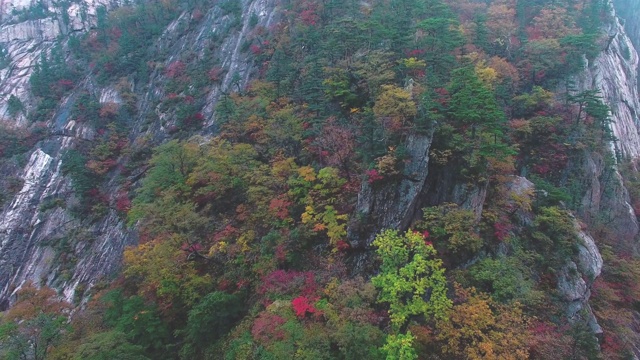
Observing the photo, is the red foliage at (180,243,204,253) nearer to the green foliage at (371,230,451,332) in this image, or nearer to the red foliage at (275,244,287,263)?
the red foliage at (275,244,287,263)

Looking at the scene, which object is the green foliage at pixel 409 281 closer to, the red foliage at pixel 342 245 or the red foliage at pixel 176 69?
the red foliage at pixel 342 245

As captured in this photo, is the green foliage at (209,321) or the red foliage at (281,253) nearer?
the green foliage at (209,321)

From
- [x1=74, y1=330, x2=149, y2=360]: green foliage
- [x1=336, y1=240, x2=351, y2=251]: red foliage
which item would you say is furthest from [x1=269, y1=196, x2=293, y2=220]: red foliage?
[x1=74, y1=330, x2=149, y2=360]: green foliage

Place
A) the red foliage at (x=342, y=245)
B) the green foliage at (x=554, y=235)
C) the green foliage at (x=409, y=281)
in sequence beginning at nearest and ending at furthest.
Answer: the green foliage at (x=409, y=281), the red foliage at (x=342, y=245), the green foliage at (x=554, y=235)

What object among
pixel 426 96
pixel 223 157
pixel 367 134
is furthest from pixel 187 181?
pixel 426 96

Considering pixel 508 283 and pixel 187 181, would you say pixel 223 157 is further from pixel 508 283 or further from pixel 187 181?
pixel 508 283

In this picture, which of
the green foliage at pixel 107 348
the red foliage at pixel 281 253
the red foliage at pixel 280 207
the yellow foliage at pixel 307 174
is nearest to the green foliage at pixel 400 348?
the red foliage at pixel 281 253
